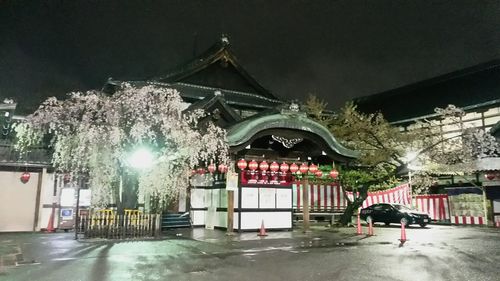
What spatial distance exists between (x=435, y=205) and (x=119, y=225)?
26003 mm

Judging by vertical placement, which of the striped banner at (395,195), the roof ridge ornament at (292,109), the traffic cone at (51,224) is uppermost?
the roof ridge ornament at (292,109)

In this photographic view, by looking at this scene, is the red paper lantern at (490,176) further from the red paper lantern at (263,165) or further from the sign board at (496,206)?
the red paper lantern at (263,165)

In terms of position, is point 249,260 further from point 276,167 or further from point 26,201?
point 26,201

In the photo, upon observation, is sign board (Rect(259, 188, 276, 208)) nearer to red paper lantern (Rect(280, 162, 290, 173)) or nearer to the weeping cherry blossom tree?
red paper lantern (Rect(280, 162, 290, 173))

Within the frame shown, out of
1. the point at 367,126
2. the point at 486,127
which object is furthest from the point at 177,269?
the point at 486,127

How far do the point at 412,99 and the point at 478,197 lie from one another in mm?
18122

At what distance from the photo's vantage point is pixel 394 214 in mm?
27562

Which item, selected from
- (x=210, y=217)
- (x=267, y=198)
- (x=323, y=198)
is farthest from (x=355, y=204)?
(x=210, y=217)

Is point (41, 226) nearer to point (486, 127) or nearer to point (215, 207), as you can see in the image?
point (215, 207)

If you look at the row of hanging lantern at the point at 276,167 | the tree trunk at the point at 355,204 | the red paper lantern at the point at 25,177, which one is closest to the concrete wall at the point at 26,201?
the red paper lantern at the point at 25,177

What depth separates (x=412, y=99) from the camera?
43312 mm

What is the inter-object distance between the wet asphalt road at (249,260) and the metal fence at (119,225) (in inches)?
35.6

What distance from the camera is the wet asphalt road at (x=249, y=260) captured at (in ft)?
30.2

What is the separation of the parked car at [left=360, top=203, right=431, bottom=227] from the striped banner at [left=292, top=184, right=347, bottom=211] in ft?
7.47
